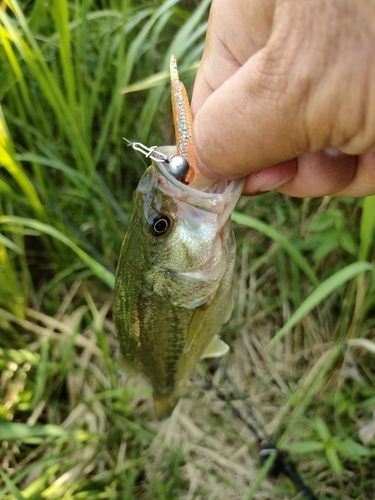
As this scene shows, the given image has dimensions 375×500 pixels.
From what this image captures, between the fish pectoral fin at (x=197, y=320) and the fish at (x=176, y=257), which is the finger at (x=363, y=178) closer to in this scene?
the fish at (x=176, y=257)

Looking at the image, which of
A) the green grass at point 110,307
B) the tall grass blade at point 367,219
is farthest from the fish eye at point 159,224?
the tall grass blade at point 367,219

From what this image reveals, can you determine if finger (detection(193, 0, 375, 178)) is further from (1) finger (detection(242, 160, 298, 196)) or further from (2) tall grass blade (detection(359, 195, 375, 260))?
(2) tall grass blade (detection(359, 195, 375, 260))

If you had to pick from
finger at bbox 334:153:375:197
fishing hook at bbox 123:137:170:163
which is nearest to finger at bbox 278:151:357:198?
finger at bbox 334:153:375:197

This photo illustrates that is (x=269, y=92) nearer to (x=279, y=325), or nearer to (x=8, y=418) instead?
(x=279, y=325)

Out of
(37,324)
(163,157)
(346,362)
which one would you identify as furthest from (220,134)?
(37,324)

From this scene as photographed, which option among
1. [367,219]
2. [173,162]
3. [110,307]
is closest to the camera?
[173,162]

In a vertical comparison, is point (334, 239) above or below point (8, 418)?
above

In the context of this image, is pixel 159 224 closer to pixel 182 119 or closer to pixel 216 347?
pixel 182 119

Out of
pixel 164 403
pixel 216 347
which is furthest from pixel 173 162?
pixel 164 403
